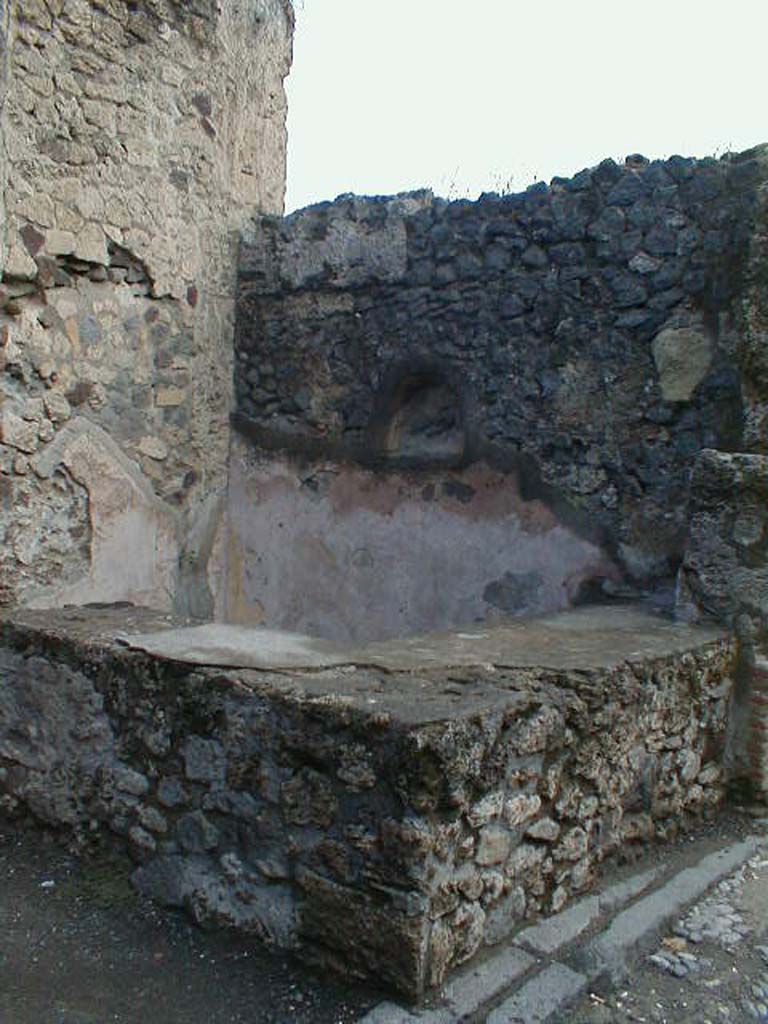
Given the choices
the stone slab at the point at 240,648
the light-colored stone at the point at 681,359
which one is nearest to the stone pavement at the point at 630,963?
the stone slab at the point at 240,648

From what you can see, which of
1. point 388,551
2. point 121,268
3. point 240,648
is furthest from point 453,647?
point 121,268

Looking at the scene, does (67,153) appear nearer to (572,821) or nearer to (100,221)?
(100,221)

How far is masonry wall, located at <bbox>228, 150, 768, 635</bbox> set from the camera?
3.79m

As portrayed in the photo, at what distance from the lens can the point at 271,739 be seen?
2264mm

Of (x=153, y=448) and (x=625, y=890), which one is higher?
(x=153, y=448)

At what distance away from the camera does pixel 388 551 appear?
4.56m

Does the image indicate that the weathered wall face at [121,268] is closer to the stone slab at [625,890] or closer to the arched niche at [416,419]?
the arched niche at [416,419]

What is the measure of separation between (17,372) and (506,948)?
8.53 feet

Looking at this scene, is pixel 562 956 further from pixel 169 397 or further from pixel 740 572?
pixel 169 397

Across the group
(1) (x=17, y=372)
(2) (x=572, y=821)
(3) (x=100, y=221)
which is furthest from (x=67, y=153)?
(2) (x=572, y=821)

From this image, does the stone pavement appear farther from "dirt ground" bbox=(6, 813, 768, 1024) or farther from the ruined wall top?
the ruined wall top

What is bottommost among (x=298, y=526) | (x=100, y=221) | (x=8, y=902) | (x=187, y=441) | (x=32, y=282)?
(x=8, y=902)

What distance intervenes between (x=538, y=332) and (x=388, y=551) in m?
1.20

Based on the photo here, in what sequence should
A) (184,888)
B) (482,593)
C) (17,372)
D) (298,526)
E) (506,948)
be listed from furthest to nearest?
(298,526)
(482,593)
(17,372)
(184,888)
(506,948)
